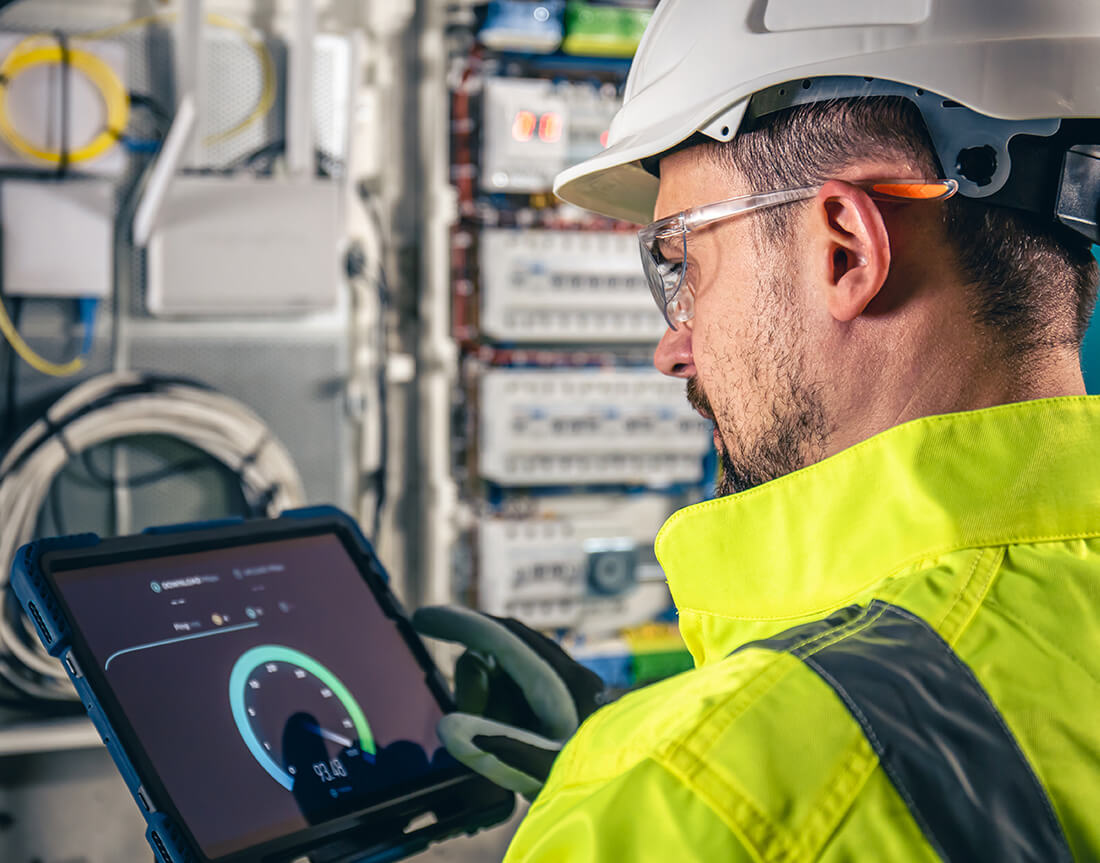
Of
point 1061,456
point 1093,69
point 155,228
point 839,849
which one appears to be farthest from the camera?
point 155,228

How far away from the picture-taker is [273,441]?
2.44 metres

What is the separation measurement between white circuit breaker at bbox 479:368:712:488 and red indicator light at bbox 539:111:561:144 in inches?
23.0

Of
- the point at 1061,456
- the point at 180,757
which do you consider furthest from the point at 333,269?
the point at 1061,456

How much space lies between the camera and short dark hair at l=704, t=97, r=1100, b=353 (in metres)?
0.73

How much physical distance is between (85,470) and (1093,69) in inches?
85.9

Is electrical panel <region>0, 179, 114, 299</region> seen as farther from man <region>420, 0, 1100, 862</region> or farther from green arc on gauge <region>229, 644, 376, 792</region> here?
man <region>420, 0, 1100, 862</region>

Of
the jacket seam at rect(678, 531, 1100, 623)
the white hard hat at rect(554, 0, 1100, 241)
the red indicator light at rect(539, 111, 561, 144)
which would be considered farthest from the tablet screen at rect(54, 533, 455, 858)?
the red indicator light at rect(539, 111, 561, 144)

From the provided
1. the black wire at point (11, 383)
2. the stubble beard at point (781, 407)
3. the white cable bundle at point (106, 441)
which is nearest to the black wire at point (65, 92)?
the black wire at point (11, 383)

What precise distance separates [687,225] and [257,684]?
0.61 m

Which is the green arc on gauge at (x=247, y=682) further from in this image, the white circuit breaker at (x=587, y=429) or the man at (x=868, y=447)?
the white circuit breaker at (x=587, y=429)

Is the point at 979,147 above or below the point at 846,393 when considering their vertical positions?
above

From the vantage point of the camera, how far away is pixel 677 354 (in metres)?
0.99

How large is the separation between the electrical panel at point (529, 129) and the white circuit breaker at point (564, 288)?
5.4 inches

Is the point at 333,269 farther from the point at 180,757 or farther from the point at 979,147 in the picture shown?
the point at 979,147
